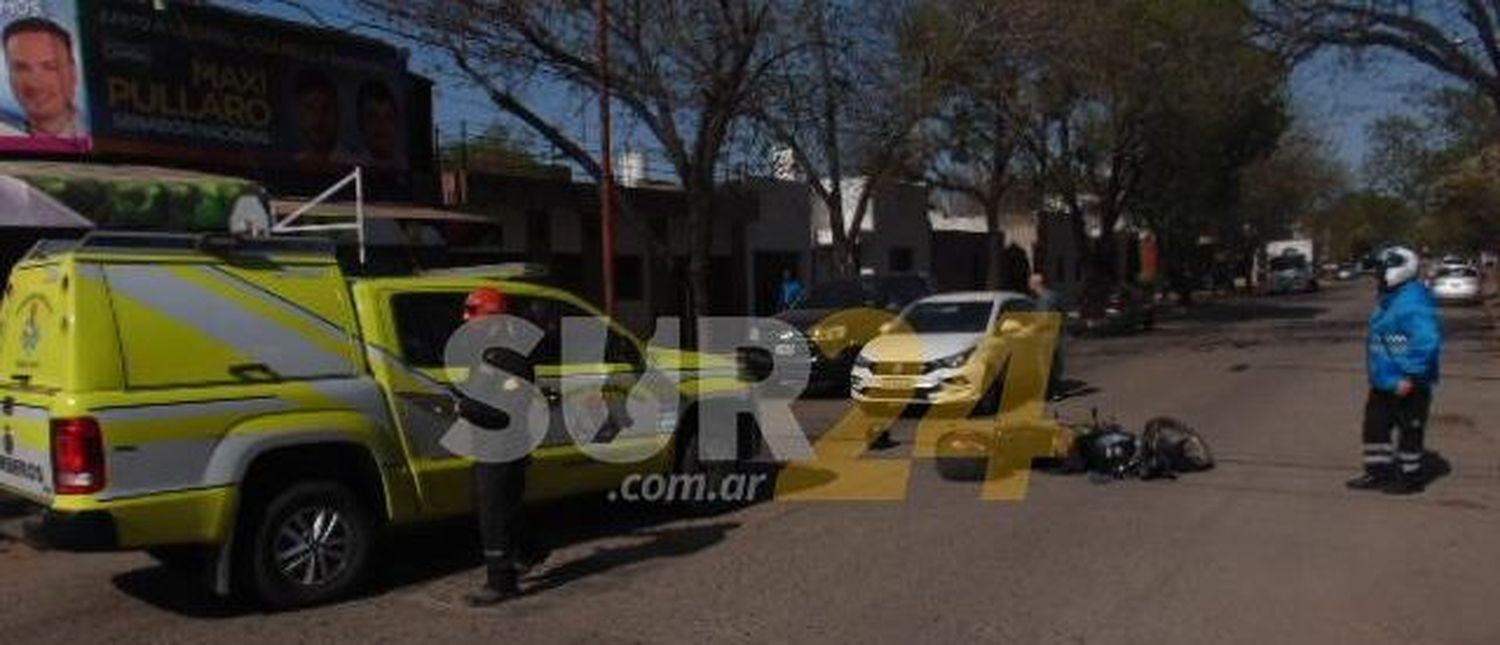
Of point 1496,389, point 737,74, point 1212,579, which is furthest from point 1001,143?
point 1212,579

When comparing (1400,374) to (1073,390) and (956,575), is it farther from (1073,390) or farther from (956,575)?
(1073,390)

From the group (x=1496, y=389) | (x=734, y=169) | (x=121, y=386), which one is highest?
(x=734, y=169)

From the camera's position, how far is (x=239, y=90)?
16.7m

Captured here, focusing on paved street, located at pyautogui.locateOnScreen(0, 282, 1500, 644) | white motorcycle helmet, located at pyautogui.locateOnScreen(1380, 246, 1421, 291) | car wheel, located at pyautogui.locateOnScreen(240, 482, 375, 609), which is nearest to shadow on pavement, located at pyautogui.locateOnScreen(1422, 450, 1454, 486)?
paved street, located at pyautogui.locateOnScreen(0, 282, 1500, 644)

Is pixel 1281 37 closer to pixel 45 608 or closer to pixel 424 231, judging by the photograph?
pixel 424 231

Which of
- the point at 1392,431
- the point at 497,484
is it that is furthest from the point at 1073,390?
the point at 497,484

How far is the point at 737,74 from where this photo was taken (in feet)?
69.6

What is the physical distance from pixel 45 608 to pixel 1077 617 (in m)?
5.44

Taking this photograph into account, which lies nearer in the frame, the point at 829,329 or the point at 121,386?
the point at 121,386

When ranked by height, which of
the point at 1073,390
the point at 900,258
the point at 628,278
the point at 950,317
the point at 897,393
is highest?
the point at 900,258

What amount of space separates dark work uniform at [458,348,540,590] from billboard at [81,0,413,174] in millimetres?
9122

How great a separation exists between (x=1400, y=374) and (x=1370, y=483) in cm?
84

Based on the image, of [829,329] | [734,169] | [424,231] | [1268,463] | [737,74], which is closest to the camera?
[1268,463]

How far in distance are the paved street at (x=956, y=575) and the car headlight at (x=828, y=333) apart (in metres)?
7.63
